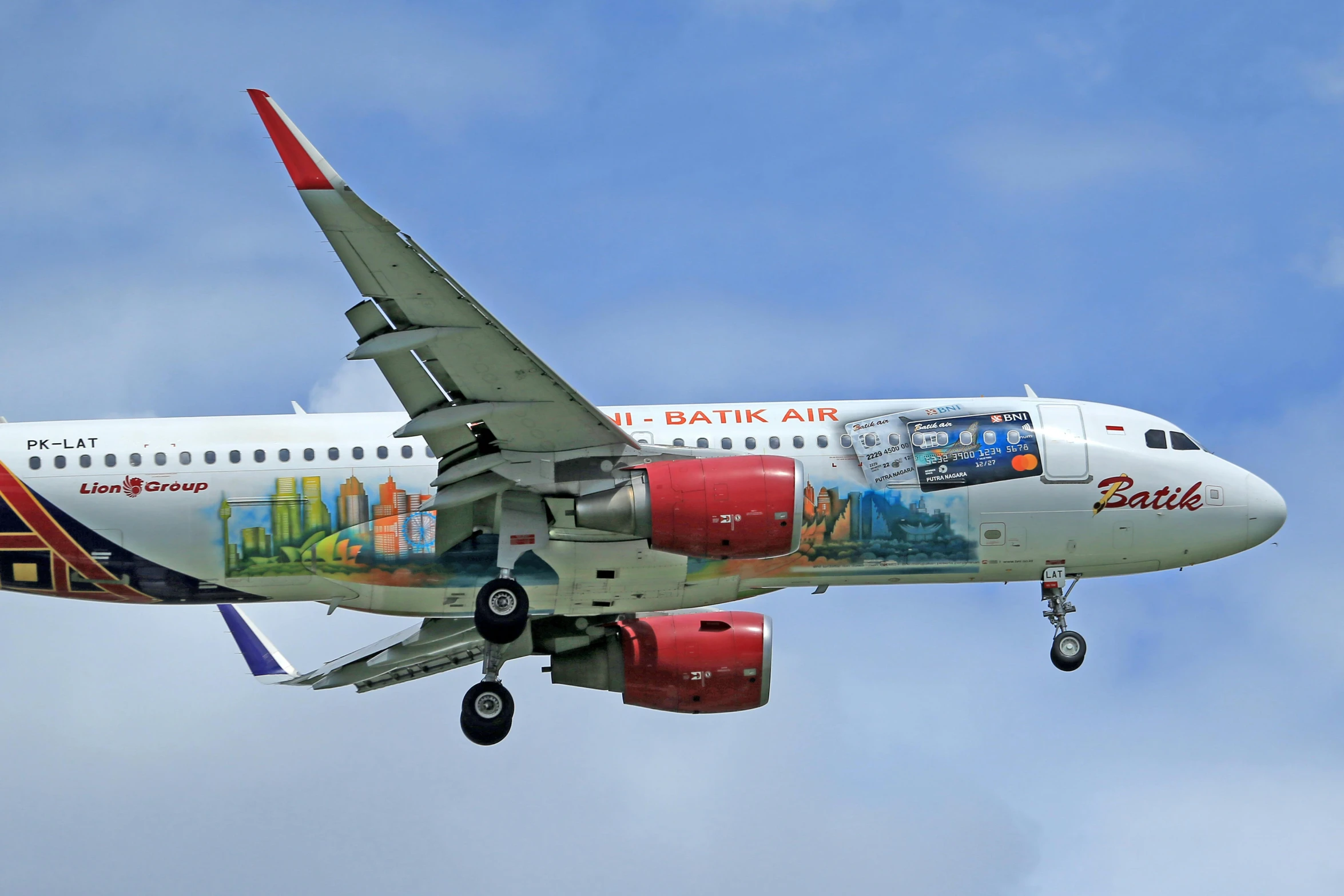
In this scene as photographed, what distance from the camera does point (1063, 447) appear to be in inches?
1164

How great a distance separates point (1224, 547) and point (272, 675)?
60.8ft

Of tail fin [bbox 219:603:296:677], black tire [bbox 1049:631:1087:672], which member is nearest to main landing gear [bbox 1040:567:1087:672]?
black tire [bbox 1049:631:1087:672]

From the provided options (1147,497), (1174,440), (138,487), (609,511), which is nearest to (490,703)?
(609,511)

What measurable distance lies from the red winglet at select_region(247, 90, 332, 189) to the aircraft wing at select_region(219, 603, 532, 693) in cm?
1209

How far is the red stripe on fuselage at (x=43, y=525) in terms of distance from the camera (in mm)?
28516

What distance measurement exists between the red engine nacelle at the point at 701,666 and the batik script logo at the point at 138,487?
823 centimetres

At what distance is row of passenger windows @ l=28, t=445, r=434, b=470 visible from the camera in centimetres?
2858

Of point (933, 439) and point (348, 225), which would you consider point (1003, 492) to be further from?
point (348, 225)

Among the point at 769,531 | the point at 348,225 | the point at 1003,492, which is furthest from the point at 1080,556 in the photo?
the point at 348,225

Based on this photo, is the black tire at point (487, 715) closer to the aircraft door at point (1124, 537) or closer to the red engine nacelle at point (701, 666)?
the red engine nacelle at point (701, 666)

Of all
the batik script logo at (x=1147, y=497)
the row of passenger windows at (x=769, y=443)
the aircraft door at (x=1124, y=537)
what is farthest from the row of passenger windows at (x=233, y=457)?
the aircraft door at (x=1124, y=537)

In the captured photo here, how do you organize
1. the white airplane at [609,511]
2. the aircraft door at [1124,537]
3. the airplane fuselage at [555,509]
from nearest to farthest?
the white airplane at [609,511] → the airplane fuselage at [555,509] → the aircraft door at [1124,537]

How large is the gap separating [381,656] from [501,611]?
276 inches

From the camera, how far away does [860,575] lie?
96.6ft
